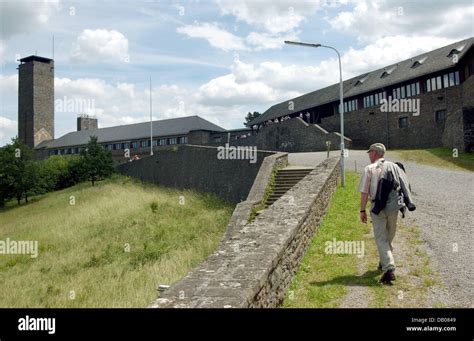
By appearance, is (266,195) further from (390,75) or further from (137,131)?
(137,131)

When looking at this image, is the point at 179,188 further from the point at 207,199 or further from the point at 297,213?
the point at 297,213

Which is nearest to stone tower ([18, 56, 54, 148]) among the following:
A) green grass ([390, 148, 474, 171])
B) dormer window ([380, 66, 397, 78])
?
dormer window ([380, 66, 397, 78])

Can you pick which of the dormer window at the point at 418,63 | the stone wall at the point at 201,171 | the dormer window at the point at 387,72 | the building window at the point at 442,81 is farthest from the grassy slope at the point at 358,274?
the dormer window at the point at 387,72

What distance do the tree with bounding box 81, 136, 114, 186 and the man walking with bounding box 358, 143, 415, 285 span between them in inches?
1659

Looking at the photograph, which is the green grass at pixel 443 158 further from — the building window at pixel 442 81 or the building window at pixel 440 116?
the building window at pixel 442 81

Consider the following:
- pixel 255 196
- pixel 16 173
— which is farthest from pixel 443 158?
pixel 16 173

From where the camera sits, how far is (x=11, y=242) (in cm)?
2420

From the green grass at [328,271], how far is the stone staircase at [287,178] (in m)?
6.31

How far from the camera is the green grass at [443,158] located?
22.1 meters

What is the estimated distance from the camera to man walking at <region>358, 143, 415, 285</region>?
6148 mm

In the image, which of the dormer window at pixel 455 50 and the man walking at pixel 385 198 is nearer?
the man walking at pixel 385 198

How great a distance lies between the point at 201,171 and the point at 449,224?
2076 cm

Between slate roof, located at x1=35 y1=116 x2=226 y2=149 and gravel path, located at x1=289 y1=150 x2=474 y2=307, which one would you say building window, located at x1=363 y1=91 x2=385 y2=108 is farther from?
slate roof, located at x1=35 y1=116 x2=226 y2=149

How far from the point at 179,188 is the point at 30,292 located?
18.0 meters
